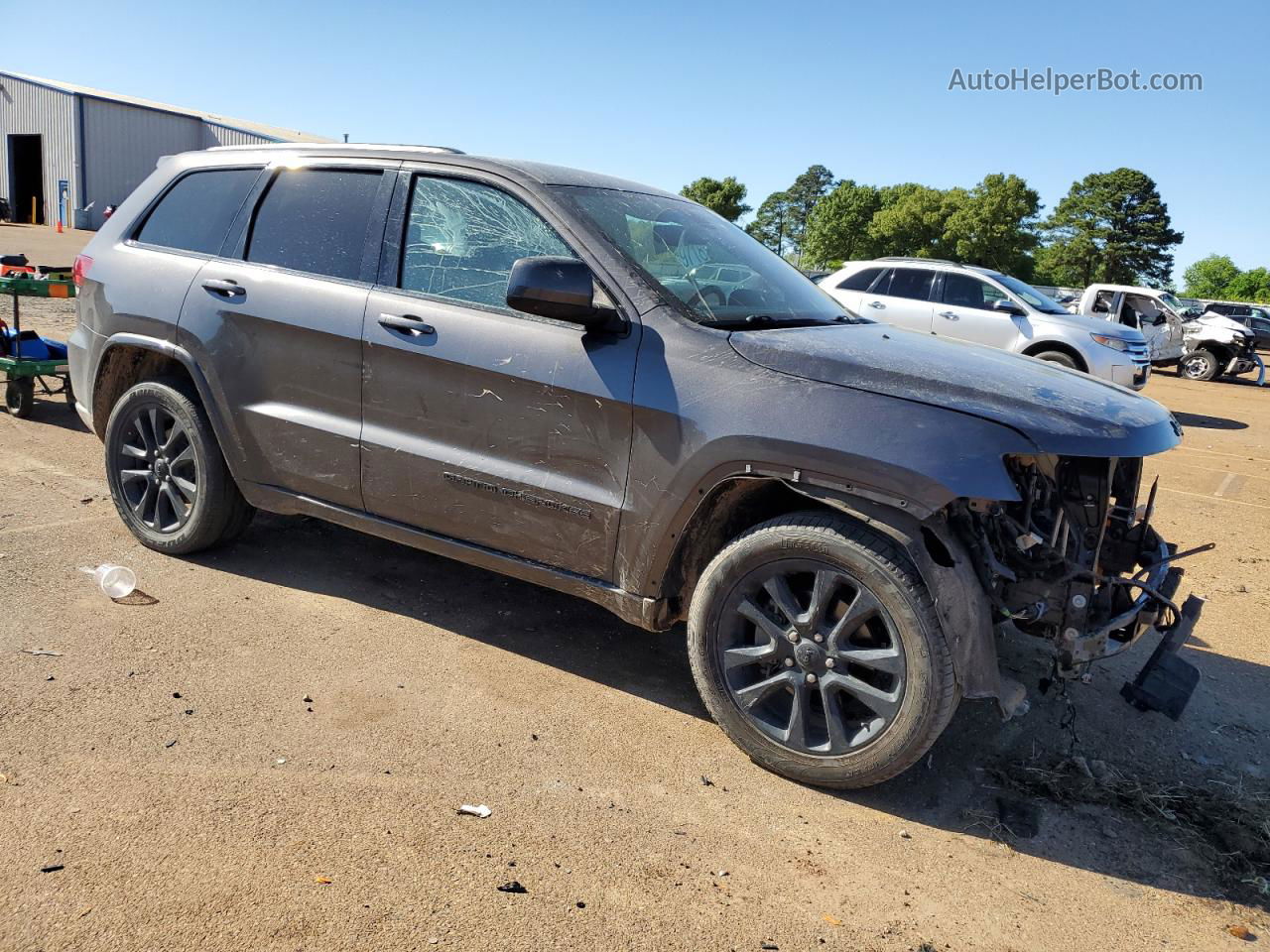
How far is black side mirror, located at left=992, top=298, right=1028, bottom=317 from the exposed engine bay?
9.72m

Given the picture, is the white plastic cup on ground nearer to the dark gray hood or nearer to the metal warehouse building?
the dark gray hood

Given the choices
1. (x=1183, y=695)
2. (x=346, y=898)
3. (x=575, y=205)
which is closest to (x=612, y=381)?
(x=575, y=205)

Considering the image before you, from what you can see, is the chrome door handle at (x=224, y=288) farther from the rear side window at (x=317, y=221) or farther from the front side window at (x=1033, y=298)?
the front side window at (x=1033, y=298)

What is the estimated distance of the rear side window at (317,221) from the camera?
158 inches

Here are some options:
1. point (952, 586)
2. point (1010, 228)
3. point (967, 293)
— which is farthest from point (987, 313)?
point (1010, 228)

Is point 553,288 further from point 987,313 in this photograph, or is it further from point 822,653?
point 987,313

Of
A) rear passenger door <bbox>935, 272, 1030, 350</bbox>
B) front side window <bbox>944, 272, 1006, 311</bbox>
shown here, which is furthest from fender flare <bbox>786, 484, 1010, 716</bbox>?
front side window <bbox>944, 272, 1006, 311</bbox>

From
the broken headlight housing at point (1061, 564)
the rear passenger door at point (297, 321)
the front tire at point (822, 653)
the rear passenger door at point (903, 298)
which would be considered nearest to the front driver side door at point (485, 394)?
the rear passenger door at point (297, 321)

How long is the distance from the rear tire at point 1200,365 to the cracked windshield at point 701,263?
1984cm

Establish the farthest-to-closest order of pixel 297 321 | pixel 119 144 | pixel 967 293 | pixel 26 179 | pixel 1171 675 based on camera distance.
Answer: pixel 26 179 < pixel 119 144 < pixel 967 293 < pixel 297 321 < pixel 1171 675

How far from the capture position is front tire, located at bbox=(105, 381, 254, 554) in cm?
440

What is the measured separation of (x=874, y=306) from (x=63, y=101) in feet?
126

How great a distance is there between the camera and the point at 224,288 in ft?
13.8

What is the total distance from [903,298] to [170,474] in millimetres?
10629
